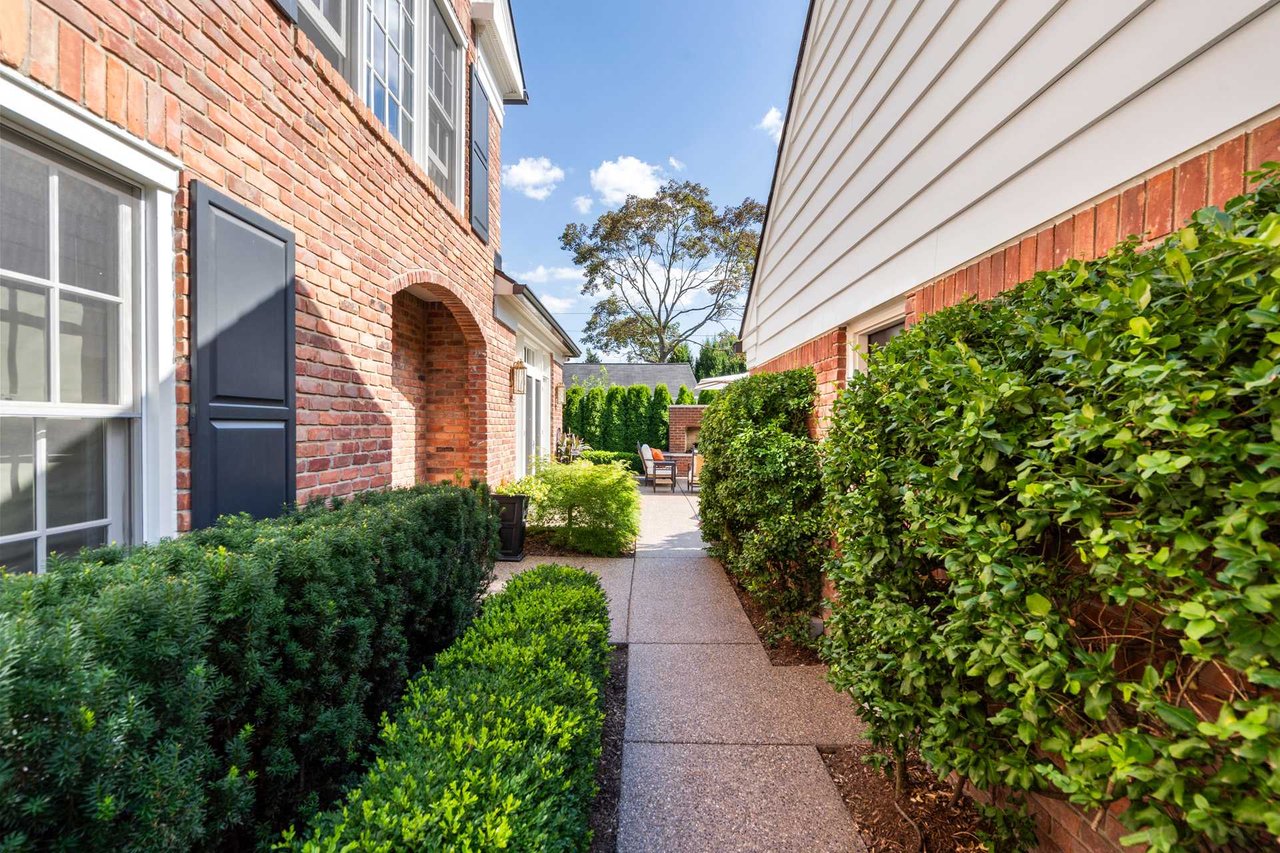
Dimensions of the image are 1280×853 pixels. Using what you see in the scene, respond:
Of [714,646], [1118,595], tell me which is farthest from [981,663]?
[714,646]

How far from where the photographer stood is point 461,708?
1.77 metres

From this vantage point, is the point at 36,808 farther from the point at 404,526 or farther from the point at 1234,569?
the point at 1234,569

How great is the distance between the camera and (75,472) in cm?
185

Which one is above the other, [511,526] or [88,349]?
[88,349]

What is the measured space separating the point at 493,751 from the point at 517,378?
640cm

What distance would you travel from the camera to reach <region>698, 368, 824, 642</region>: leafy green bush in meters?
3.75

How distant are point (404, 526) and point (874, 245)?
3.19 m

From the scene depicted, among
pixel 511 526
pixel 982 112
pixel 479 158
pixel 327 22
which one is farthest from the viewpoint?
pixel 511 526

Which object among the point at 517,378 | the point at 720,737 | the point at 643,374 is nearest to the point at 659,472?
the point at 517,378

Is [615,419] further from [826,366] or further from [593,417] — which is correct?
[826,366]

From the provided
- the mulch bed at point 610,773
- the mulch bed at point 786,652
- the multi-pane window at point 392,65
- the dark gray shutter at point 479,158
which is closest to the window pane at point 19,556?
the mulch bed at point 610,773

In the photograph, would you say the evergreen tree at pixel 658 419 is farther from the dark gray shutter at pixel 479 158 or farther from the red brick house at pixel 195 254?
the red brick house at pixel 195 254

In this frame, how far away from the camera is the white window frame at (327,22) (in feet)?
10.2

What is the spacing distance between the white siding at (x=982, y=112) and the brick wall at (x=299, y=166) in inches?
131
